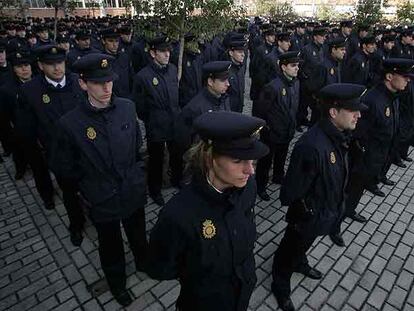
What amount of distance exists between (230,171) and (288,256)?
2165 millimetres

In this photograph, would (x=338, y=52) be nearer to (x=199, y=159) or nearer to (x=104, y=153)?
(x=104, y=153)

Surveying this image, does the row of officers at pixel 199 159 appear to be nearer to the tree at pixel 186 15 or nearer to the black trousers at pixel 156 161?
the black trousers at pixel 156 161

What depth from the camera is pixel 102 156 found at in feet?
11.1

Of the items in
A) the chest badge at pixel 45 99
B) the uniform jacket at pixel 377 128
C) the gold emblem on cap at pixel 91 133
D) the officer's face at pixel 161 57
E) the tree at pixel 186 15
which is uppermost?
the tree at pixel 186 15

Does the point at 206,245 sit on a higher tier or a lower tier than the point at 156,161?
higher

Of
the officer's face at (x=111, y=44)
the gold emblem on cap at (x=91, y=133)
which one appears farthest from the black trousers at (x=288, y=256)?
the officer's face at (x=111, y=44)

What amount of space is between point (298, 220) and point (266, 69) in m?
6.85

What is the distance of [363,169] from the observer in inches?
202

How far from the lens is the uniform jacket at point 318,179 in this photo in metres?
3.36

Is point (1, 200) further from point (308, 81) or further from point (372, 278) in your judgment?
point (308, 81)

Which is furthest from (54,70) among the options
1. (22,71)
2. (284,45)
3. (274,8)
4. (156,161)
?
(274,8)

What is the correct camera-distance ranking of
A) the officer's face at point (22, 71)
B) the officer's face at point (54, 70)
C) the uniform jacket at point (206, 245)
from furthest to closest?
the officer's face at point (22, 71) → the officer's face at point (54, 70) → the uniform jacket at point (206, 245)

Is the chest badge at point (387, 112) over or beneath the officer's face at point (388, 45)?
beneath

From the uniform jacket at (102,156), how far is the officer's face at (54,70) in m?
1.60
